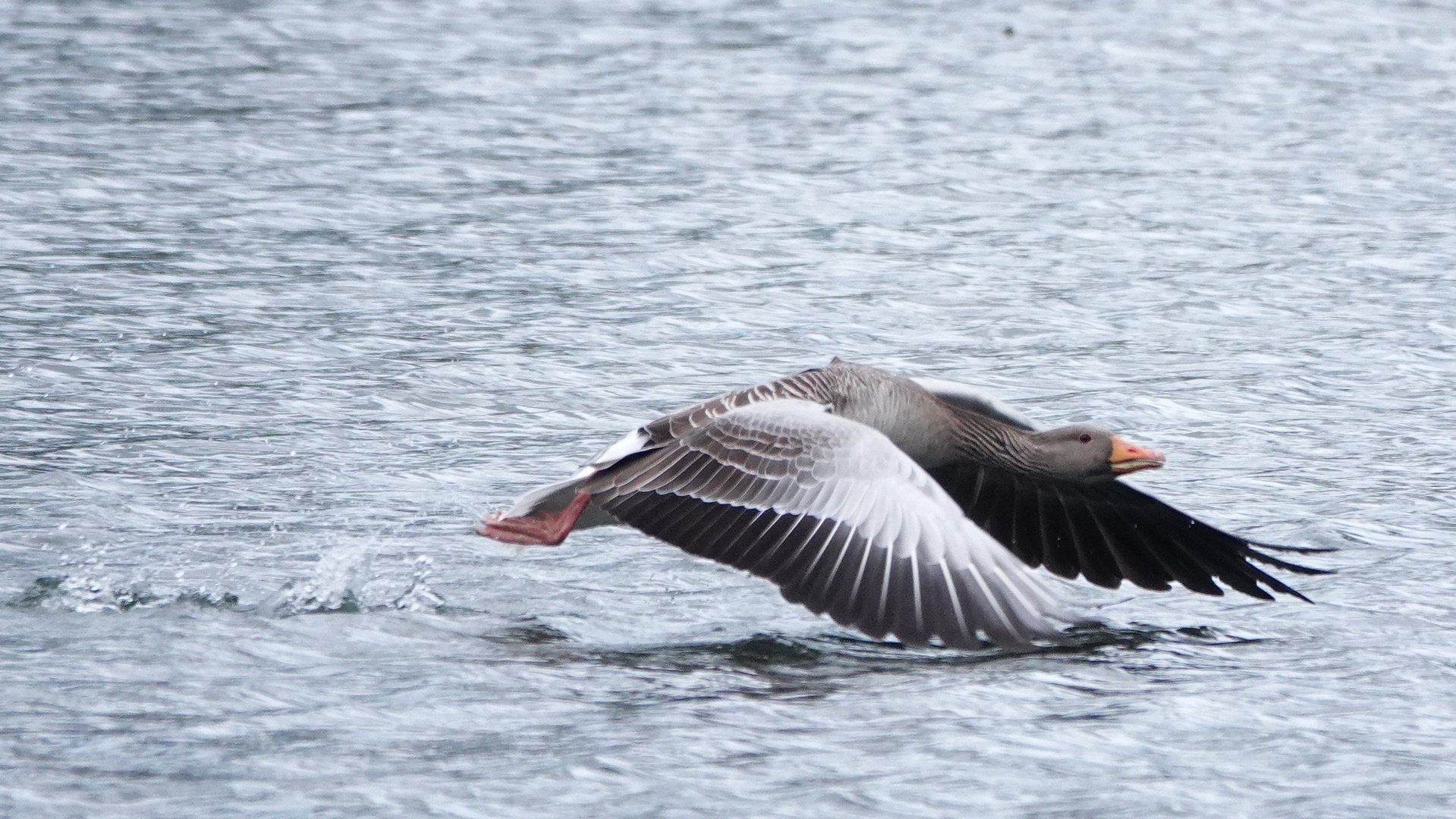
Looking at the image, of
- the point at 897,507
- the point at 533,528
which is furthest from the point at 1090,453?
the point at 533,528

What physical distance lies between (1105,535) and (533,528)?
2.13m

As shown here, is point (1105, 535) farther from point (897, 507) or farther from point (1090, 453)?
point (897, 507)

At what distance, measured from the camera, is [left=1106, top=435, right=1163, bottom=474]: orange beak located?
7.07 metres

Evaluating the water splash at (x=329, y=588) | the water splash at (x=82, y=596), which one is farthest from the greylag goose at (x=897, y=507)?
the water splash at (x=82, y=596)

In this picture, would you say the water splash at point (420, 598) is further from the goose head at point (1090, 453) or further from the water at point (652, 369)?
the goose head at point (1090, 453)

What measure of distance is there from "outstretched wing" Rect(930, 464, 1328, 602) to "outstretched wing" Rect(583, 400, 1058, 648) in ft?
3.29

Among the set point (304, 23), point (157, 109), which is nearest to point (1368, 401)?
point (157, 109)

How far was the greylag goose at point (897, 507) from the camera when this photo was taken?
20.4 feet

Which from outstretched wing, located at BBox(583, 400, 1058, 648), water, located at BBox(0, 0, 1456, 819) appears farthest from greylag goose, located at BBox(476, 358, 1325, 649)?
water, located at BBox(0, 0, 1456, 819)

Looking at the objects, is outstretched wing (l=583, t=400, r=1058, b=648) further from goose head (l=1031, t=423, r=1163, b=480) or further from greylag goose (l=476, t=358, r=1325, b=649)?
goose head (l=1031, t=423, r=1163, b=480)

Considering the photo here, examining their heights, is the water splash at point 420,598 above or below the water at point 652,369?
below

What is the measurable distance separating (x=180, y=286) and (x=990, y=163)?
6.45 meters

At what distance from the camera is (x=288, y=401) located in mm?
9734

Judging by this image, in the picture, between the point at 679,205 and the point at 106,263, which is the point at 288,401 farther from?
the point at 679,205
